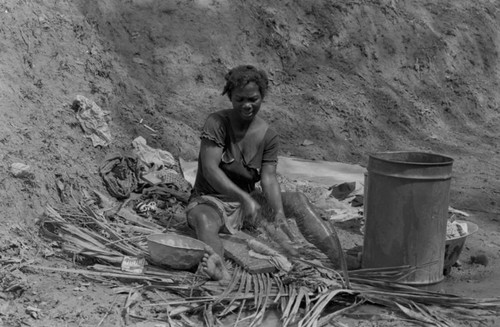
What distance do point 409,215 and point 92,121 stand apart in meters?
2.90

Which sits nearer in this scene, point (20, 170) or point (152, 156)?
point (20, 170)

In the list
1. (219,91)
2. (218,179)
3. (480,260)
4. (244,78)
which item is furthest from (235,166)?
(219,91)

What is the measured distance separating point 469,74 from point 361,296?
21.9 feet

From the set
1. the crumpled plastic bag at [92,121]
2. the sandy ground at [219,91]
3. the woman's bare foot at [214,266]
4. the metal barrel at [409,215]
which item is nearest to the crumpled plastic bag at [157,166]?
the sandy ground at [219,91]

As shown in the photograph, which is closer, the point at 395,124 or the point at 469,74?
the point at 395,124

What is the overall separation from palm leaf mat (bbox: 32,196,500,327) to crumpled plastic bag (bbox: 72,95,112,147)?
1.54 m

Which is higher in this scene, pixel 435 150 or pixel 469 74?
pixel 469 74

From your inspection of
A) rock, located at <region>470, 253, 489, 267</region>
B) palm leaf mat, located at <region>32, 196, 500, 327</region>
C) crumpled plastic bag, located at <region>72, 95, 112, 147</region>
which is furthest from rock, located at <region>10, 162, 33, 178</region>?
rock, located at <region>470, 253, 489, 267</region>

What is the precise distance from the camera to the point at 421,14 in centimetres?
1013

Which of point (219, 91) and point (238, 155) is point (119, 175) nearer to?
point (238, 155)

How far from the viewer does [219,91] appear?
7840mm

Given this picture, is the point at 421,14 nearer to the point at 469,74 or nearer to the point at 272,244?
the point at 469,74

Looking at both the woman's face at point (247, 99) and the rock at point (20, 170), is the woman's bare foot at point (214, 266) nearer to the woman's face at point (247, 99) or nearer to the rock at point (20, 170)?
the woman's face at point (247, 99)

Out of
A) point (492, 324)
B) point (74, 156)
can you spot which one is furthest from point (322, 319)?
point (74, 156)
